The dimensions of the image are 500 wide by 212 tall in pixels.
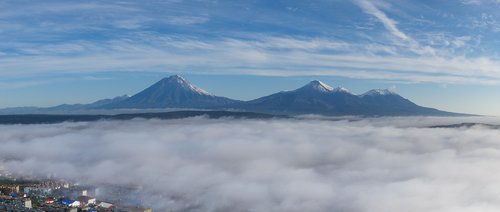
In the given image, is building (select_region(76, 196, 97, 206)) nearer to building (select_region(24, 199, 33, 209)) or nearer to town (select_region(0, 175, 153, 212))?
town (select_region(0, 175, 153, 212))

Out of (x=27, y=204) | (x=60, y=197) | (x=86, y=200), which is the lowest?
(x=60, y=197)

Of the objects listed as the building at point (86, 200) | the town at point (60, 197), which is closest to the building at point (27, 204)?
the town at point (60, 197)

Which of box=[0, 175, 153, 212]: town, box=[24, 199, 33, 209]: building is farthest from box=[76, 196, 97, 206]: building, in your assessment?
box=[24, 199, 33, 209]: building

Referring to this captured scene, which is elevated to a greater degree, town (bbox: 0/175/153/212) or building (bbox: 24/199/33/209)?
building (bbox: 24/199/33/209)

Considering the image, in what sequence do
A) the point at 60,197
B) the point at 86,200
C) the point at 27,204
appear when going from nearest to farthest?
the point at 27,204 → the point at 86,200 → the point at 60,197

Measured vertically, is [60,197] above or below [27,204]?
below

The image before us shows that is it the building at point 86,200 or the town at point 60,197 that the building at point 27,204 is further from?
the building at point 86,200

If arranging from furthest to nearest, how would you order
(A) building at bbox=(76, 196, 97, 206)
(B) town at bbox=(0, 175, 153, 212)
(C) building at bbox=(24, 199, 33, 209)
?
(A) building at bbox=(76, 196, 97, 206) < (B) town at bbox=(0, 175, 153, 212) < (C) building at bbox=(24, 199, 33, 209)

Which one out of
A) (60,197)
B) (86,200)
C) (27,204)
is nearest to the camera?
(27,204)

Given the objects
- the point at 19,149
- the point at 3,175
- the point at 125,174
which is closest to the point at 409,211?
the point at 125,174

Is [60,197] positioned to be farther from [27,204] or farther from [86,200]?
[27,204]

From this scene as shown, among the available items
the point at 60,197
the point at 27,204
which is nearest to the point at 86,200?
the point at 60,197

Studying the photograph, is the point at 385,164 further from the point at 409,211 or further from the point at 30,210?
the point at 30,210
